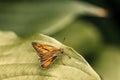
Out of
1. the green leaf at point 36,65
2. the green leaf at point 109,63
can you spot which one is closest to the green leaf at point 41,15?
the green leaf at point 109,63


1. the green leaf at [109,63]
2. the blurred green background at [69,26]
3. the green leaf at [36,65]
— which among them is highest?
the green leaf at [36,65]

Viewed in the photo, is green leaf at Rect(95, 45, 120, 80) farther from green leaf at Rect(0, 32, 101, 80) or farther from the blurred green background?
green leaf at Rect(0, 32, 101, 80)

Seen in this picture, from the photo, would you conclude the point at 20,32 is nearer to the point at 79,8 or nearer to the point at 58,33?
the point at 58,33

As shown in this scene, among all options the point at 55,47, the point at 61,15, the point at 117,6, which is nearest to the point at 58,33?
the point at 61,15

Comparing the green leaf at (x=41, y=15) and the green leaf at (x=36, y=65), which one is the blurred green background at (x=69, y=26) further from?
the green leaf at (x=36, y=65)

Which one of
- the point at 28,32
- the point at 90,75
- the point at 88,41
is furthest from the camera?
the point at 88,41

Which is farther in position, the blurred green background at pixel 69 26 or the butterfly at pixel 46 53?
the blurred green background at pixel 69 26
